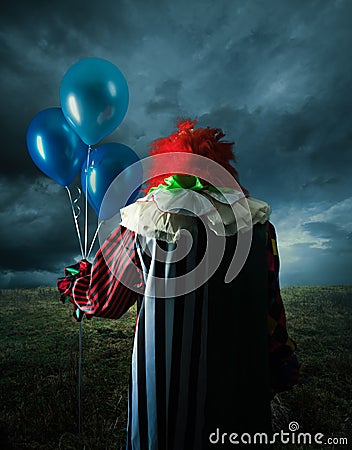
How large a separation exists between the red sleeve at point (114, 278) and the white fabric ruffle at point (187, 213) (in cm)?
7

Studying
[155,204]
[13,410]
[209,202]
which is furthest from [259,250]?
[13,410]

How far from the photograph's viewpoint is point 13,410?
2137 millimetres

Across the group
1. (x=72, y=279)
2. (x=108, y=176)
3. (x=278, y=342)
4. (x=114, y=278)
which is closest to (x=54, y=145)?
(x=108, y=176)

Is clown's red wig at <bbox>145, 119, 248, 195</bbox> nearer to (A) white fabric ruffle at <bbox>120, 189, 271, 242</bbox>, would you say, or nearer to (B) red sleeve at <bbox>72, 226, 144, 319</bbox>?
(A) white fabric ruffle at <bbox>120, 189, 271, 242</bbox>

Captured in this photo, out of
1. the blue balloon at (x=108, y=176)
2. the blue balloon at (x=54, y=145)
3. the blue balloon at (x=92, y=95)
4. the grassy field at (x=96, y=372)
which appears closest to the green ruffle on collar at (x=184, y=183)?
the blue balloon at (x=108, y=176)

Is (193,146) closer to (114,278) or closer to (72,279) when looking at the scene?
(114,278)

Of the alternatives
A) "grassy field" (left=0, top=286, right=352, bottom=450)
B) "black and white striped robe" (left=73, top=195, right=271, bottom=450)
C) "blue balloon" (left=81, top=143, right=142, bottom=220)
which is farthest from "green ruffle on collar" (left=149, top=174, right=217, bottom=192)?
"grassy field" (left=0, top=286, right=352, bottom=450)

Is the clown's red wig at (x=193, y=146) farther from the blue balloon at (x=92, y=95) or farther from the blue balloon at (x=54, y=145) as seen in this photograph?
the blue balloon at (x=54, y=145)

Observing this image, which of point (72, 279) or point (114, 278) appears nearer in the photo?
point (114, 278)

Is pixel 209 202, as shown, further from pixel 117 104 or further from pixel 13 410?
pixel 13 410

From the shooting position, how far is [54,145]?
1.60m

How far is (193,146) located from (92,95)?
0.74 m

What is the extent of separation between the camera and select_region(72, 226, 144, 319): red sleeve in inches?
37.3

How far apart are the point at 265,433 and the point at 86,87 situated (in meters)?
1.47
